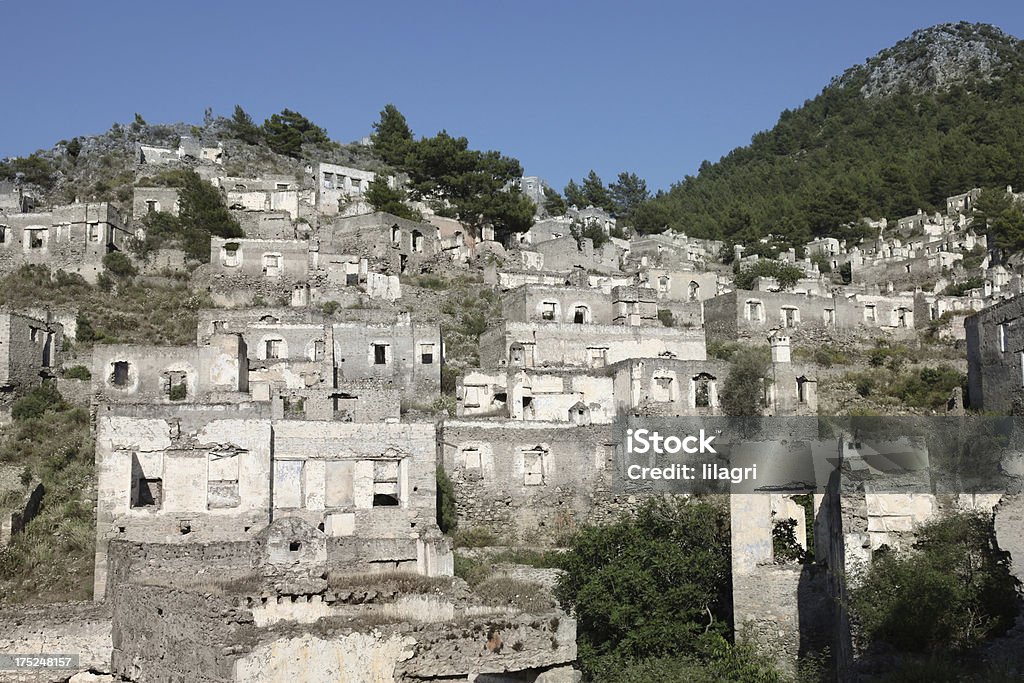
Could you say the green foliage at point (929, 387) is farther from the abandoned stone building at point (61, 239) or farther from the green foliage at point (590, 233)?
the abandoned stone building at point (61, 239)

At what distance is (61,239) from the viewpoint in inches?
2184

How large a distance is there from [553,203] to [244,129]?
2386cm

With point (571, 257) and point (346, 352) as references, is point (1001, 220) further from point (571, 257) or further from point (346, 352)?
point (346, 352)

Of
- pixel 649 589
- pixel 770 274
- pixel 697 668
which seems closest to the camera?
pixel 697 668

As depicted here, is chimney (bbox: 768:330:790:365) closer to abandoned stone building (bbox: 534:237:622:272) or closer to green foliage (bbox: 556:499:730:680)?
abandoned stone building (bbox: 534:237:622:272)

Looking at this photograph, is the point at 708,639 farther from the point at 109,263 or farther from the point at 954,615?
the point at 109,263

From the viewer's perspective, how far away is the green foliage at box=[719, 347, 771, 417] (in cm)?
4175

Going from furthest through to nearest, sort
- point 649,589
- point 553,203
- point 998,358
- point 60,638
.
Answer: point 553,203 → point 998,358 → point 649,589 → point 60,638

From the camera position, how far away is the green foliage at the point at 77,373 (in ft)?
139

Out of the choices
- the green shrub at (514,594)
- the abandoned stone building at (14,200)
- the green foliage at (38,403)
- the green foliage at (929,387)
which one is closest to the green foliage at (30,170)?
the abandoned stone building at (14,200)

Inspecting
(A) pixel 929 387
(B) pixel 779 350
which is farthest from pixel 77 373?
(A) pixel 929 387

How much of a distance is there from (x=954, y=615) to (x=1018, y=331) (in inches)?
919

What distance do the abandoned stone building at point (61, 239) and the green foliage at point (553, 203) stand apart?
1525 inches

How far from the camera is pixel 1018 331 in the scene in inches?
1599
